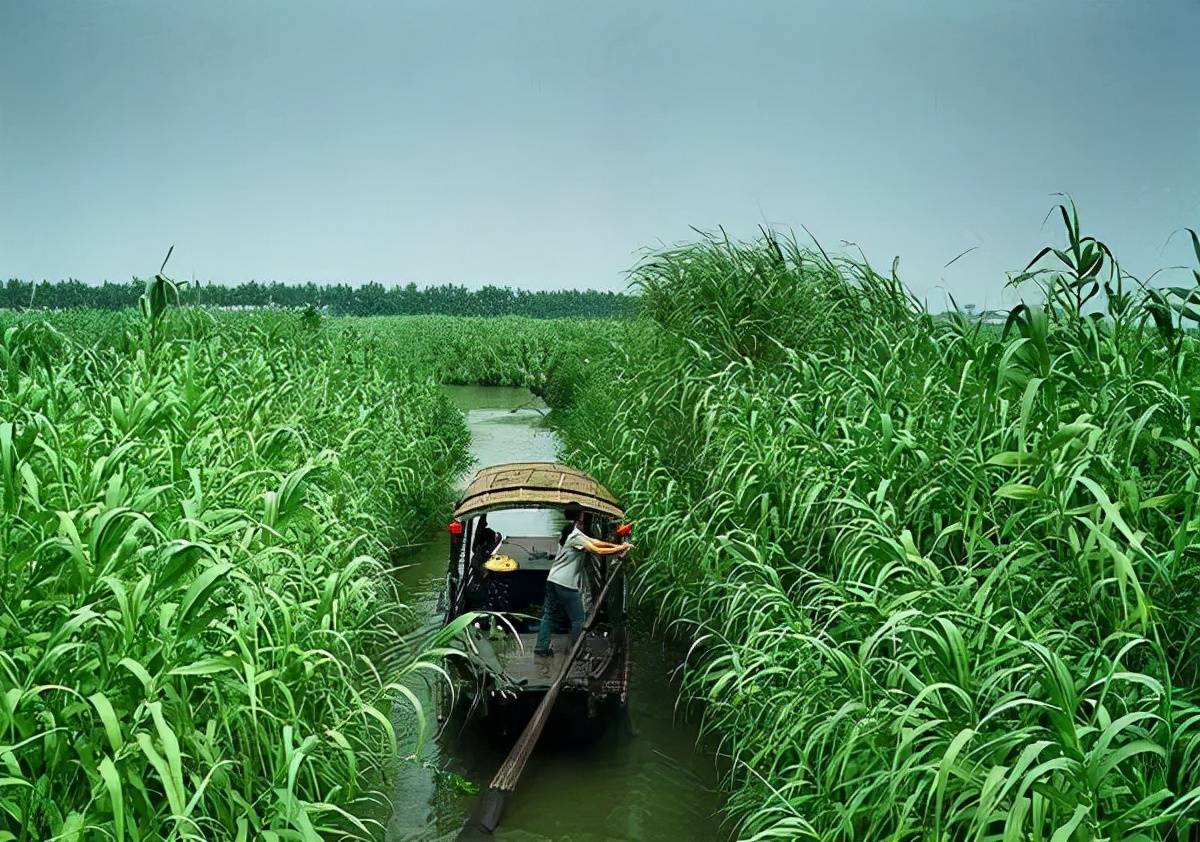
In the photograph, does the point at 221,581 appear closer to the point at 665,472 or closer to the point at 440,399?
the point at 665,472

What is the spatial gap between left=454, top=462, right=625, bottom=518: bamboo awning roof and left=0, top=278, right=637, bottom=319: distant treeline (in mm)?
3176


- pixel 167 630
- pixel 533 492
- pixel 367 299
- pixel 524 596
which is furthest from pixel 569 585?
pixel 367 299

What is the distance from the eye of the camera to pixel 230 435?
5.34 m

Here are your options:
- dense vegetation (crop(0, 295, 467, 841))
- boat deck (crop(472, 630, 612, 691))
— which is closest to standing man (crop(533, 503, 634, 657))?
boat deck (crop(472, 630, 612, 691))

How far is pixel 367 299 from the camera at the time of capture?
118ft

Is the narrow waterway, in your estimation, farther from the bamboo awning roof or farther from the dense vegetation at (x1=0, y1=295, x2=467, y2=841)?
the bamboo awning roof

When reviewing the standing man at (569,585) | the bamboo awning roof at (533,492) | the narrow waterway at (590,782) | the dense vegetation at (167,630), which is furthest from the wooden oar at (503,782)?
the bamboo awning roof at (533,492)

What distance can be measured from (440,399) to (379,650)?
274 inches

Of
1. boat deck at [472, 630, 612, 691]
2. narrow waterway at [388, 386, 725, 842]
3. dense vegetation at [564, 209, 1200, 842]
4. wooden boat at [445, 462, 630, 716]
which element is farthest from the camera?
wooden boat at [445, 462, 630, 716]

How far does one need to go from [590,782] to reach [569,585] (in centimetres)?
109

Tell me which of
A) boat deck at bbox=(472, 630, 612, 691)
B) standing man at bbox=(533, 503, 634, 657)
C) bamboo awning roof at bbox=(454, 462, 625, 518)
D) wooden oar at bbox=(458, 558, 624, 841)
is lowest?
wooden oar at bbox=(458, 558, 624, 841)

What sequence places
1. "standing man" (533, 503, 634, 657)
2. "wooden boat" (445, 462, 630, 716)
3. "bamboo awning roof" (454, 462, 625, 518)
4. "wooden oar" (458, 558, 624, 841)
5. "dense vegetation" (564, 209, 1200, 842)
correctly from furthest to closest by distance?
"bamboo awning roof" (454, 462, 625, 518), "standing man" (533, 503, 634, 657), "wooden boat" (445, 462, 630, 716), "wooden oar" (458, 558, 624, 841), "dense vegetation" (564, 209, 1200, 842)

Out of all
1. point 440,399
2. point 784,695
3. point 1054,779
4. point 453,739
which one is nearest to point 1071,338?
point 784,695

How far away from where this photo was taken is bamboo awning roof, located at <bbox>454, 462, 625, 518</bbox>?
6.14m
